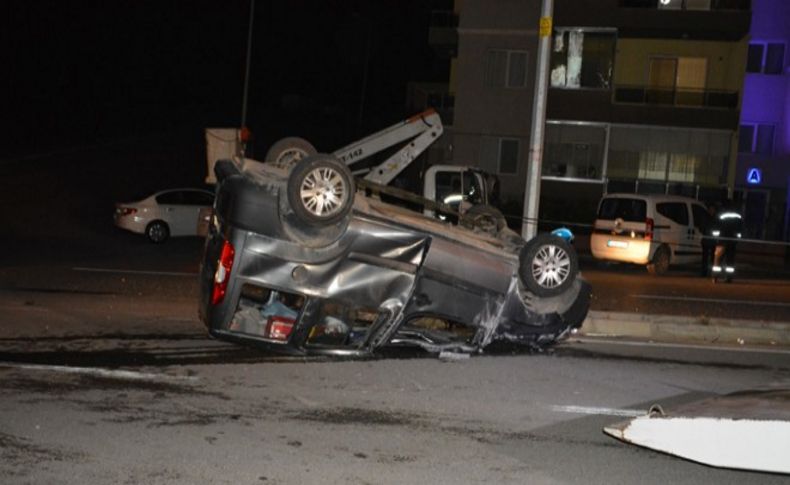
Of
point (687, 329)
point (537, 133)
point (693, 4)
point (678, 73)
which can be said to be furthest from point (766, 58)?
point (687, 329)

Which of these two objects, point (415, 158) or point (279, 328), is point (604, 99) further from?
point (279, 328)

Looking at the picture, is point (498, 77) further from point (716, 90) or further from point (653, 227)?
point (653, 227)

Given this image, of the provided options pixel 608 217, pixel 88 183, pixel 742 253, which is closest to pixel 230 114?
pixel 88 183

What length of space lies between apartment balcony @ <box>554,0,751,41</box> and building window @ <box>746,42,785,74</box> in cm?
454

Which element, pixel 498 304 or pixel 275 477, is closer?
pixel 275 477

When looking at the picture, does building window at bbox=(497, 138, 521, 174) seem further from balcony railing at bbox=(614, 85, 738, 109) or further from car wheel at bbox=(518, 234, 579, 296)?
car wheel at bbox=(518, 234, 579, 296)

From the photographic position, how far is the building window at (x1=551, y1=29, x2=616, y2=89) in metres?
34.7

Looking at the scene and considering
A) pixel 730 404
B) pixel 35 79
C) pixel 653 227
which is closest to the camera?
pixel 730 404

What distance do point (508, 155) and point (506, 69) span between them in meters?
3.18

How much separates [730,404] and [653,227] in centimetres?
1603

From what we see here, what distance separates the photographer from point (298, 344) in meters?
8.65

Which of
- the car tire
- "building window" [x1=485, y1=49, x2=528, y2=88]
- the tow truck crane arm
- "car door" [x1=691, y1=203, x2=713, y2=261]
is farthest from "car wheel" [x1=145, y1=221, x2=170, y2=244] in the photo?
"building window" [x1=485, y1=49, x2=528, y2=88]

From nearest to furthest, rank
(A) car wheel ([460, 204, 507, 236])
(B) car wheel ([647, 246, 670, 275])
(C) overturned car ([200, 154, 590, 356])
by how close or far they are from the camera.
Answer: (C) overturned car ([200, 154, 590, 356]), (A) car wheel ([460, 204, 507, 236]), (B) car wheel ([647, 246, 670, 275])

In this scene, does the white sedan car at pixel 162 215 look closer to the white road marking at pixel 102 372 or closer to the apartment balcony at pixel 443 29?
the white road marking at pixel 102 372
